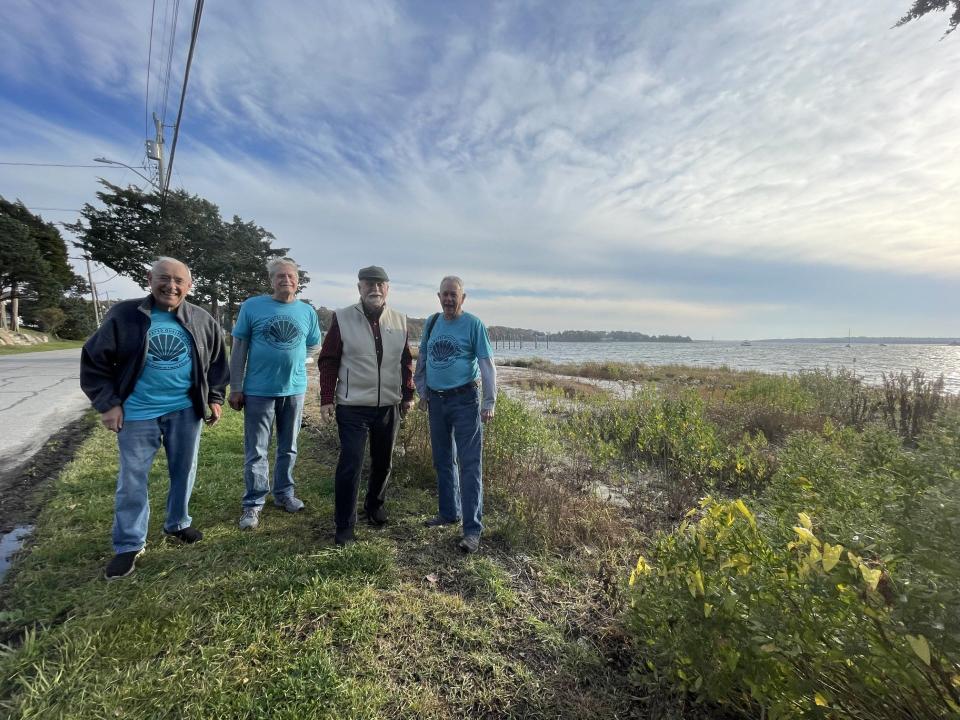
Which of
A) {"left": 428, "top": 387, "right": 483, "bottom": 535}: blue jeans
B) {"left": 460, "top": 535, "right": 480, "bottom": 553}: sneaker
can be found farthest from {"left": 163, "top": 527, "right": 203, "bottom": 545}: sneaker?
{"left": 460, "top": 535, "right": 480, "bottom": 553}: sneaker

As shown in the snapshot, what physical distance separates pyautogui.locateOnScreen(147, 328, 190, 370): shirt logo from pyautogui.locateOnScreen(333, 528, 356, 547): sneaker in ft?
5.45

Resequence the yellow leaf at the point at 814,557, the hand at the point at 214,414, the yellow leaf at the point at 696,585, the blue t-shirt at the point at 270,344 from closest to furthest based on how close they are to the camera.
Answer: the yellow leaf at the point at 814,557
the yellow leaf at the point at 696,585
the hand at the point at 214,414
the blue t-shirt at the point at 270,344

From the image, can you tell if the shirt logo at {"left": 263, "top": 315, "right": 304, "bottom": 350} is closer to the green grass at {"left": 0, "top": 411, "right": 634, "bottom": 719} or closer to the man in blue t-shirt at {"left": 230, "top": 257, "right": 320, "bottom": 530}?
the man in blue t-shirt at {"left": 230, "top": 257, "right": 320, "bottom": 530}

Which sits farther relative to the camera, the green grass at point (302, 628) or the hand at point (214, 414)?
the hand at point (214, 414)

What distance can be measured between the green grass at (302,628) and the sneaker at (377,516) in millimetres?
98

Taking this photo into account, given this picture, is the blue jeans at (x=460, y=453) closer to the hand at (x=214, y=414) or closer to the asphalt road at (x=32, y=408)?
the hand at (x=214, y=414)

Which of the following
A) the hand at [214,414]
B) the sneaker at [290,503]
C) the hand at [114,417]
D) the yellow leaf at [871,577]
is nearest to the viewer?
the yellow leaf at [871,577]

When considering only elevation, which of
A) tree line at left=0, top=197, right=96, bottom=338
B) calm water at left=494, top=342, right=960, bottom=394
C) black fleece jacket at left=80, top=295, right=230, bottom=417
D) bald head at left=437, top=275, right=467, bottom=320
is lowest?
calm water at left=494, top=342, right=960, bottom=394

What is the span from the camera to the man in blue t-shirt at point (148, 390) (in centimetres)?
266

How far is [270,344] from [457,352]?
5.16 ft

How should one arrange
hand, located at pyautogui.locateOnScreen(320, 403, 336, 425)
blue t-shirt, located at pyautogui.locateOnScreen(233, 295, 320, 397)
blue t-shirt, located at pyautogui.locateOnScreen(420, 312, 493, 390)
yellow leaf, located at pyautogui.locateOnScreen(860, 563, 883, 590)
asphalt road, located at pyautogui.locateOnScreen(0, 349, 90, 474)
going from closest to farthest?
yellow leaf, located at pyautogui.locateOnScreen(860, 563, 883, 590) < hand, located at pyautogui.locateOnScreen(320, 403, 336, 425) < blue t-shirt, located at pyautogui.locateOnScreen(420, 312, 493, 390) < blue t-shirt, located at pyautogui.locateOnScreen(233, 295, 320, 397) < asphalt road, located at pyautogui.locateOnScreen(0, 349, 90, 474)

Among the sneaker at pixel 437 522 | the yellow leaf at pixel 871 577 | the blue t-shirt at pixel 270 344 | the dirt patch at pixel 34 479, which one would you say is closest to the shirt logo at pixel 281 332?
the blue t-shirt at pixel 270 344

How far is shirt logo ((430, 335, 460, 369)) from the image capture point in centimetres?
341

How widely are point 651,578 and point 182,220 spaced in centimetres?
3039
